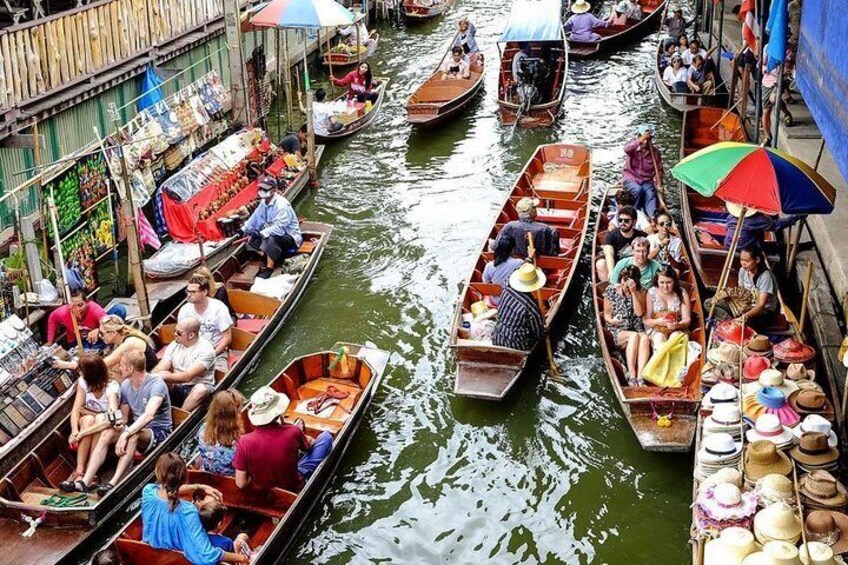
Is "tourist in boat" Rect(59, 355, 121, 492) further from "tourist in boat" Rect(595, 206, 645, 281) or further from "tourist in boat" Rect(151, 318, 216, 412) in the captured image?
"tourist in boat" Rect(595, 206, 645, 281)

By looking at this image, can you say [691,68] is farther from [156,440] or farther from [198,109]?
[156,440]

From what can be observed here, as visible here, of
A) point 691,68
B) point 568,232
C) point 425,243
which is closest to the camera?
point 568,232

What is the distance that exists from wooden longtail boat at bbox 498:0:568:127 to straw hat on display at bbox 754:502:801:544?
13.4 meters

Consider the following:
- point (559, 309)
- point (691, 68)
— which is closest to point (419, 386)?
point (559, 309)

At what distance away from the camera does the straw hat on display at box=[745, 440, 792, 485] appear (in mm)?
7207

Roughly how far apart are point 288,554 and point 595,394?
13.3 ft

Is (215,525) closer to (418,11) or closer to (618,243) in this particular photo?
(618,243)

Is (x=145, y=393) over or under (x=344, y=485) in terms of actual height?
over

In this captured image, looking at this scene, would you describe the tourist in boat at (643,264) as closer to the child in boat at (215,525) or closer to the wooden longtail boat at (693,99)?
the child in boat at (215,525)

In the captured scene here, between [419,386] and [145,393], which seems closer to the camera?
[145,393]

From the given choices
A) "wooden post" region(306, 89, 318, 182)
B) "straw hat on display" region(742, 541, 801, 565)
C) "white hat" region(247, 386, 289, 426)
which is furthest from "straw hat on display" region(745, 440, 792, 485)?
"wooden post" region(306, 89, 318, 182)

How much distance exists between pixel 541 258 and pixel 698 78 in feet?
30.0

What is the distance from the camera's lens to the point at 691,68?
19.5m

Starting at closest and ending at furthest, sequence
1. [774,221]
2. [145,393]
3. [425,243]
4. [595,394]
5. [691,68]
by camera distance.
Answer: [145,393] → [595,394] → [774,221] → [425,243] → [691,68]
